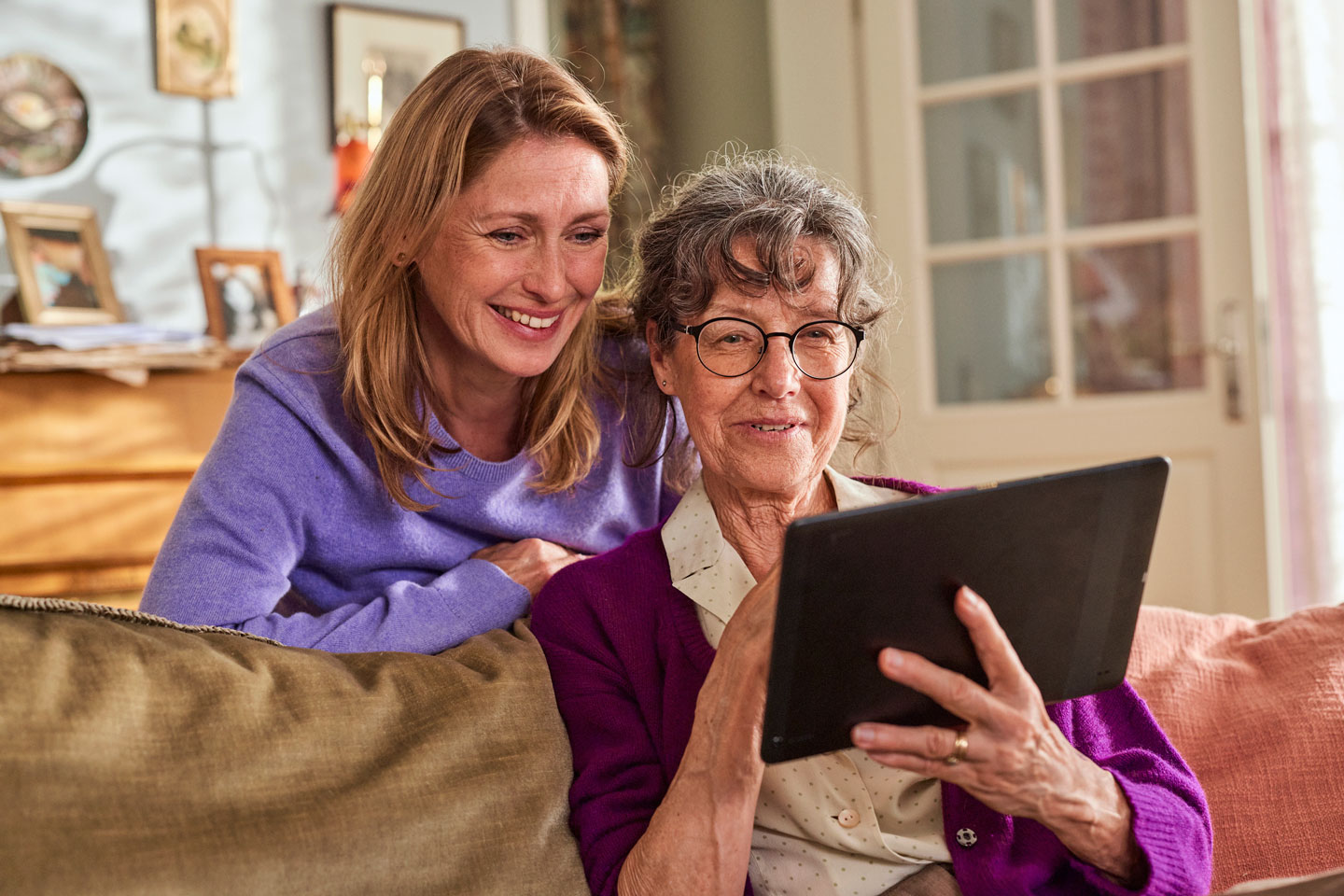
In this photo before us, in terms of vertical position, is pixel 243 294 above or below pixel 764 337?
above

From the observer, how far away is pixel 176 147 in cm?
313

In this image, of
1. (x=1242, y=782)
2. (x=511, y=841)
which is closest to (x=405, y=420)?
(x=511, y=841)

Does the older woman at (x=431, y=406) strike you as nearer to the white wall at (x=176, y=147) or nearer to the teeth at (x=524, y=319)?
the teeth at (x=524, y=319)

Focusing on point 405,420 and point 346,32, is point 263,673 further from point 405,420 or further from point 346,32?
point 346,32

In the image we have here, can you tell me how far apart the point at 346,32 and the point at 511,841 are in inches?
114

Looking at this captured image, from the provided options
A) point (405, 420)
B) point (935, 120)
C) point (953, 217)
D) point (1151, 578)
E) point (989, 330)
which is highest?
point (935, 120)

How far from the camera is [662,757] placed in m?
1.18

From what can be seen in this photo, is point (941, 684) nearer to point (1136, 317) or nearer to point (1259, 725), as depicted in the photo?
point (1259, 725)

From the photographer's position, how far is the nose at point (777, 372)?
1195 mm

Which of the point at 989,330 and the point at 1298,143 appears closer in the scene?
the point at 1298,143

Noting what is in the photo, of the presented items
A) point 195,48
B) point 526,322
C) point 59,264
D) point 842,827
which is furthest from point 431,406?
point 195,48

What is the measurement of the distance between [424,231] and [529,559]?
0.42m

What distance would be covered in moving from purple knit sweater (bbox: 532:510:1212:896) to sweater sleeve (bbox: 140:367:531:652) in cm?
12

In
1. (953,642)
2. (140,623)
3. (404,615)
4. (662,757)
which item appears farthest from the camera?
(404,615)
